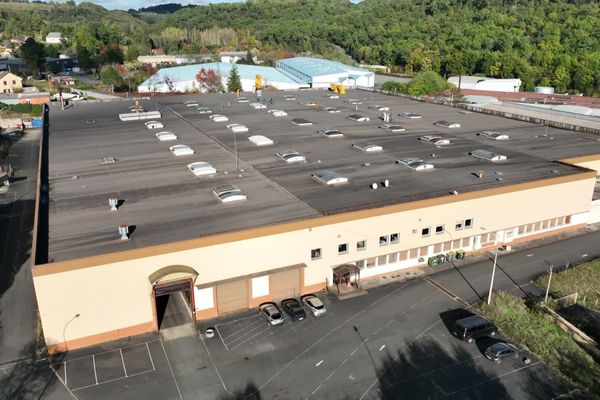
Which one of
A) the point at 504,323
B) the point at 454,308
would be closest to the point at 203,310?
the point at 454,308

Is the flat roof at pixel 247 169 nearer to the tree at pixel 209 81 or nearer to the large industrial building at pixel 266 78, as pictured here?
the tree at pixel 209 81

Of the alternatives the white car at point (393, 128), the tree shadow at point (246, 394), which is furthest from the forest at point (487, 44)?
the tree shadow at point (246, 394)

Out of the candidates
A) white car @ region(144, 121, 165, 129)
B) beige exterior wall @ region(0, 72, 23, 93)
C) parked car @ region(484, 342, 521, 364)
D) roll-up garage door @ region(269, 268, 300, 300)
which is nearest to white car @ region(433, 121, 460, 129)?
white car @ region(144, 121, 165, 129)

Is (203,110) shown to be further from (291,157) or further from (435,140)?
(435,140)

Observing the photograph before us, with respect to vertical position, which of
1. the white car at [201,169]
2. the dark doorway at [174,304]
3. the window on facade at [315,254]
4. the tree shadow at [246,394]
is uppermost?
the white car at [201,169]

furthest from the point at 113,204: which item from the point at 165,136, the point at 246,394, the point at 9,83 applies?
the point at 9,83

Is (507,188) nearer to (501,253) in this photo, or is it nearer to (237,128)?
(501,253)
